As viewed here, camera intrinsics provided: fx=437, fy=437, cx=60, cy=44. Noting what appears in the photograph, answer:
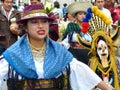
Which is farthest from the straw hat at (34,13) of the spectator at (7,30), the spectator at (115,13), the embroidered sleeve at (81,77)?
the spectator at (115,13)

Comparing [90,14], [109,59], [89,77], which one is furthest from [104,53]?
[89,77]

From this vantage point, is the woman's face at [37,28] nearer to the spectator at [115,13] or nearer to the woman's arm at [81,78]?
the woman's arm at [81,78]

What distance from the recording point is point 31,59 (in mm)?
3637

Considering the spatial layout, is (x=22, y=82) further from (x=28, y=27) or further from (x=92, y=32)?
(x=92, y=32)

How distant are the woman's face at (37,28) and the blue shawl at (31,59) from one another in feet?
0.31

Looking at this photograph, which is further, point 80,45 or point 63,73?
point 80,45

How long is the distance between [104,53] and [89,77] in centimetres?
179

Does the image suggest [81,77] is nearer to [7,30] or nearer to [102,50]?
[102,50]

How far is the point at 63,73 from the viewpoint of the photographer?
3.74m

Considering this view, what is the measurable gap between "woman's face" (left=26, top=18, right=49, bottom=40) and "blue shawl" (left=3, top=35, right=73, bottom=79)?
3.7 inches

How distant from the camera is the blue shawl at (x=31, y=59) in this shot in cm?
358

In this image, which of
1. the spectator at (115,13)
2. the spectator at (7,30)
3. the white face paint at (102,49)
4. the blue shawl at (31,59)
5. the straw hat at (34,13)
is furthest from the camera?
the spectator at (115,13)

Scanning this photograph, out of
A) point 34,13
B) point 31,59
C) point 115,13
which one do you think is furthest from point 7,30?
point 115,13

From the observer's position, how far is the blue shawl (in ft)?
11.7
